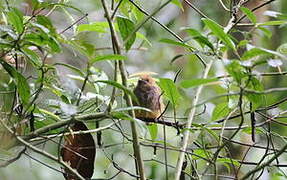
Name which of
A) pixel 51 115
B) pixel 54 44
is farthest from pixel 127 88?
pixel 51 115

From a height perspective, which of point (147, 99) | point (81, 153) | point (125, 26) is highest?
point (125, 26)

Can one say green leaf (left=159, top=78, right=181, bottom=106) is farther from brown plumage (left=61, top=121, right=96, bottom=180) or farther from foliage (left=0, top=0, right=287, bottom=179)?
brown plumage (left=61, top=121, right=96, bottom=180)

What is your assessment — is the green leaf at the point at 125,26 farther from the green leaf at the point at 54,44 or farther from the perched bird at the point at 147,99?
the perched bird at the point at 147,99

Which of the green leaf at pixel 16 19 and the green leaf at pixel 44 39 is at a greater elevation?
the green leaf at pixel 16 19

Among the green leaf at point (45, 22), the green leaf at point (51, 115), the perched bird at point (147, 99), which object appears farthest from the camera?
the perched bird at point (147, 99)

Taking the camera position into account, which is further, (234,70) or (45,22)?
(45,22)

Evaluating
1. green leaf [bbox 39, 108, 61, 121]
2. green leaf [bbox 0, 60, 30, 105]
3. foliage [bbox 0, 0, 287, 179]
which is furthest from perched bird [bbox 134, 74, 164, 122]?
green leaf [bbox 0, 60, 30, 105]

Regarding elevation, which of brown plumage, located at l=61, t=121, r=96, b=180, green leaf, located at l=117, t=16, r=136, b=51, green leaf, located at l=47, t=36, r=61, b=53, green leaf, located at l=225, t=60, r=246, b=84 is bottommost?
brown plumage, located at l=61, t=121, r=96, b=180

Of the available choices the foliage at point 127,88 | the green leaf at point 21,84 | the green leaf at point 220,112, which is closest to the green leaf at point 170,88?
the foliage at point 127,88

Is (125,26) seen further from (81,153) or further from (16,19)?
(81,153)

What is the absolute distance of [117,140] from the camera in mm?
2100

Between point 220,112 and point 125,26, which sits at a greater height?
point 125,26

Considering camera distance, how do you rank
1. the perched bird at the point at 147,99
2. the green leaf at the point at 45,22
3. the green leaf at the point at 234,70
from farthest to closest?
1. the perched bird at the point at 147,99
2. the green leaf at the point at 45,22
3. the green leaf at the point at 234,70

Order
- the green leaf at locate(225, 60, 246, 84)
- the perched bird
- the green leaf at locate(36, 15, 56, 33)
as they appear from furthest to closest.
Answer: the perched bird
the green leaf at locate(36, 15, 56, 33)
the green leaf at locate(225, 60, 246, 84)
